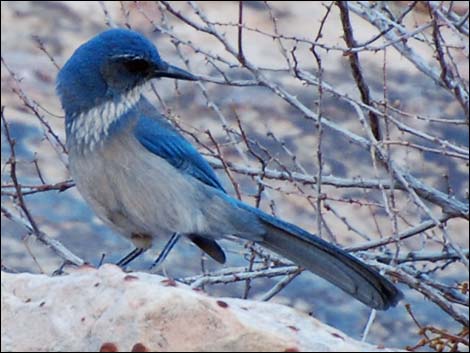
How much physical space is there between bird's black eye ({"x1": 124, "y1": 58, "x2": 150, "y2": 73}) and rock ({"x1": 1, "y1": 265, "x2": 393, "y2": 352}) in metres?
1.55

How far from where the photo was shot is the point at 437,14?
559 centimetres

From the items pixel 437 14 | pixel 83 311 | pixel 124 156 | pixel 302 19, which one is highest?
pixel 302 19

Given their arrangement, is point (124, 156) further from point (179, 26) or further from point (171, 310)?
point (179, 26)

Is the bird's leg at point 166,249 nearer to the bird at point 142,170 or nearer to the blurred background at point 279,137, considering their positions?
the bird at point 142,170

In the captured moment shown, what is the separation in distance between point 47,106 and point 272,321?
6.78 meters

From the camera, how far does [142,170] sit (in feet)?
17.0

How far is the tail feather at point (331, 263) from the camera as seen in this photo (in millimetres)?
4801

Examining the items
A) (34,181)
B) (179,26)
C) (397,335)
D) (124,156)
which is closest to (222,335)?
(124,156)

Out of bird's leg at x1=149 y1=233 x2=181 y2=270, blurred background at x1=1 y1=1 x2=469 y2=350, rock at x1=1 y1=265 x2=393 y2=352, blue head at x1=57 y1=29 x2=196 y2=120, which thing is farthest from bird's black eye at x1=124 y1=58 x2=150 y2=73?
rock at x1=1 y1=265 x2=393 y2=352

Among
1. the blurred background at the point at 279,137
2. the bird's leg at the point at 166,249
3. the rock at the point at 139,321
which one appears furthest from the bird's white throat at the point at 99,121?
the rock at the point at 139,321

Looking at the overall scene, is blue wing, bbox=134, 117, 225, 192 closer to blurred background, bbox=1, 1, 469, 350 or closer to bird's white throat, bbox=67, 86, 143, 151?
bird's white throat, bbox=67, 86, 143, 151

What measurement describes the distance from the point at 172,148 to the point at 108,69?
15.7 inches

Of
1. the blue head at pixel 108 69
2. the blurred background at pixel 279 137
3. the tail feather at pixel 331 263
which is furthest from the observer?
the blurred background at pixel 279 137

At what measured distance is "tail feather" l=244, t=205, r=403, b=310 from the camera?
480 cm
